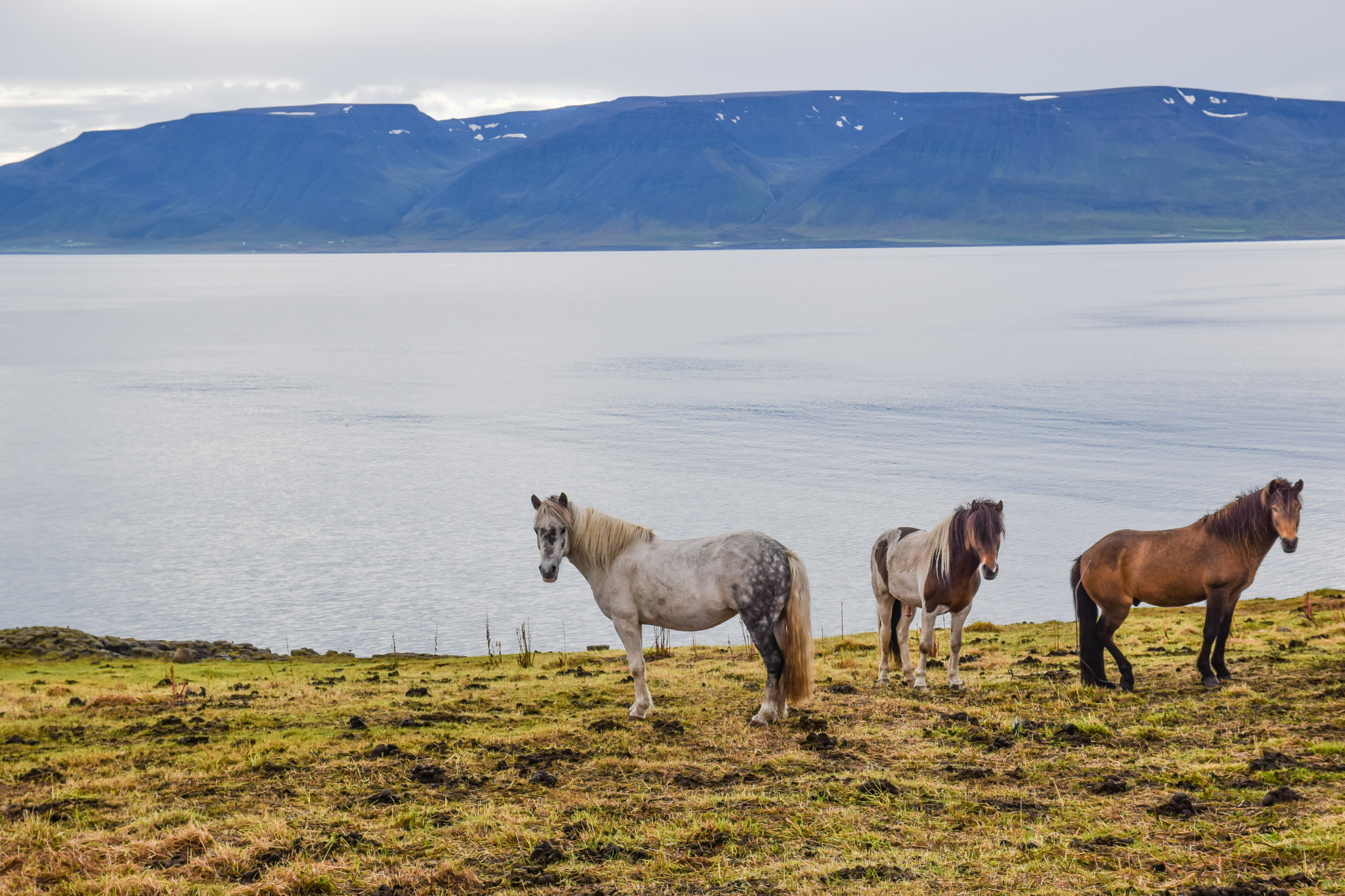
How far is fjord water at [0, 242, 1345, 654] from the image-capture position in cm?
3209

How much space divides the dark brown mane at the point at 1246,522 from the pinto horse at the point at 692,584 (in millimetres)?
A: 4571

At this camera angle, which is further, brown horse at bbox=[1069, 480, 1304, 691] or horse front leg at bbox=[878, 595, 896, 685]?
horse front leg at bbox=[878, 595, 896, 685]

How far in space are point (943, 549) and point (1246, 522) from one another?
3225 mm

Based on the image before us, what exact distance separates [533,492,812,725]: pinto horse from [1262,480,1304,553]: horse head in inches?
197

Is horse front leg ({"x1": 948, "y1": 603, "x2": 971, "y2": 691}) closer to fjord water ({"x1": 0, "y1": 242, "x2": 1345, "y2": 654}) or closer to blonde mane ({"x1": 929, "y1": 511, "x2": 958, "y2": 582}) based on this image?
blonde mane ({"x1": 929, "y1": 511, "x2": 958, "y2": 582})

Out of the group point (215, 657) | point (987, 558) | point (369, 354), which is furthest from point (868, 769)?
point (369, 354)

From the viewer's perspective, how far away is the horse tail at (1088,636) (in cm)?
1298

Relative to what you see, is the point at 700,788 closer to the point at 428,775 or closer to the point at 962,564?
the point at 428,775

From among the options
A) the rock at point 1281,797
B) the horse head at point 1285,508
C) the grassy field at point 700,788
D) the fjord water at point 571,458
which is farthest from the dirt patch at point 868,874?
the fjord water at point 571,458

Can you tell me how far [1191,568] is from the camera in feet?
40.3

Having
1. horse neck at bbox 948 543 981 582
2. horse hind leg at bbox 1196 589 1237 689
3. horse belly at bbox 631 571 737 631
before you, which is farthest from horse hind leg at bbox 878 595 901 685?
horse hind leg at bbox 1196 589 1237 689

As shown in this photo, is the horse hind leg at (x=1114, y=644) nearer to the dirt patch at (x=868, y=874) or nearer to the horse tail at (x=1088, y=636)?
the horse tail at (x=1088, y=636)

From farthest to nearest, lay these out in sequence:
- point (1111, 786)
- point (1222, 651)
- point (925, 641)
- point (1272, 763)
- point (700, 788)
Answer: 1. point (925, 641)
2. point (1222, 651)
3. point (700, 788)
4. point (1272, 763)
5. point (1111, 786)

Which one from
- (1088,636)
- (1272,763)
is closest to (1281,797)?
(1272,763)
